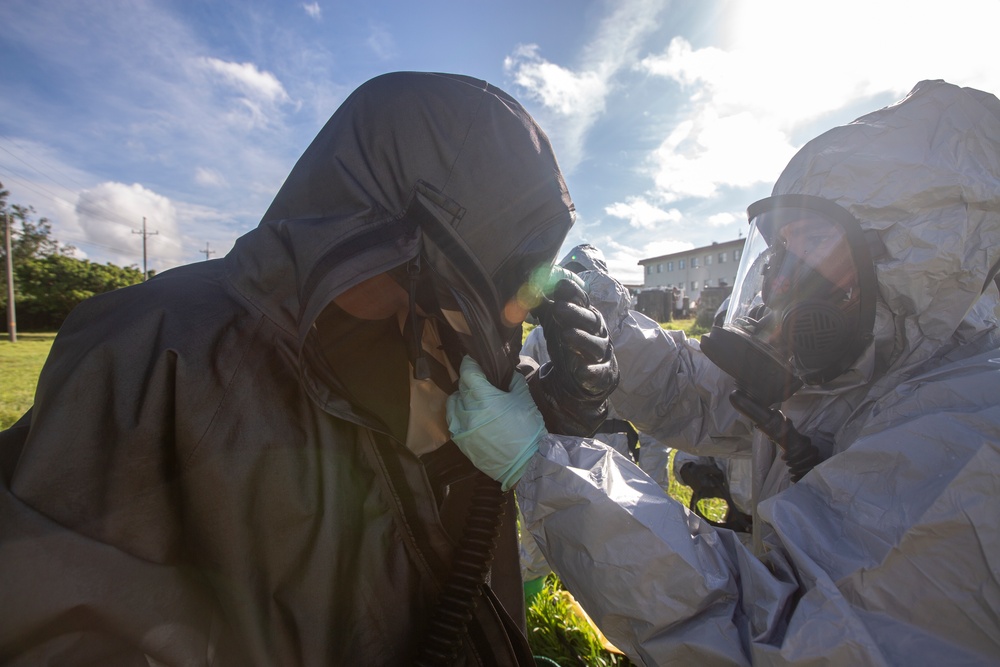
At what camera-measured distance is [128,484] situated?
1.00 m

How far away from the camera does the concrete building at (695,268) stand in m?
45.6

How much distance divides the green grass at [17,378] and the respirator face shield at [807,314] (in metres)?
3.60

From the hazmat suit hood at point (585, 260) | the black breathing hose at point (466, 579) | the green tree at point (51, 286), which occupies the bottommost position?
the black breathing hose at point (466, 579)

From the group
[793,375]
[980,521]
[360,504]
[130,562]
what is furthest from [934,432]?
[130,562]

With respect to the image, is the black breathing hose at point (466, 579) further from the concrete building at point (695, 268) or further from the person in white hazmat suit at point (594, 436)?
the concrete building at point (695, 268)

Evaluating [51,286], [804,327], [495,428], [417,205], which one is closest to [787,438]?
[804,327]

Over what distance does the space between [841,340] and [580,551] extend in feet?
3.92

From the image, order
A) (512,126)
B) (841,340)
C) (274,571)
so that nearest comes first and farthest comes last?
(274,571)
(512,126)
(841,340)

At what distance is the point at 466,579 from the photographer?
1300 mm

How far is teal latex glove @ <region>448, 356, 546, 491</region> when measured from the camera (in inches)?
53.4

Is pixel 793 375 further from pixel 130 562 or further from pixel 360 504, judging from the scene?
pixel 130 562

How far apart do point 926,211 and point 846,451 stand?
3.09 ft

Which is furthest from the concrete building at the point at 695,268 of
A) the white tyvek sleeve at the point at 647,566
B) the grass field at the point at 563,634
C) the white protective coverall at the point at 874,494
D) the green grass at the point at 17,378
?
the white tyvek sleeve at the point at 647,566

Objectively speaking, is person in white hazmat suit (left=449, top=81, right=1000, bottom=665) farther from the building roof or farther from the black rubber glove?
the building roof
